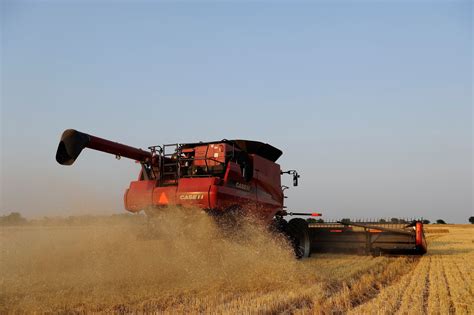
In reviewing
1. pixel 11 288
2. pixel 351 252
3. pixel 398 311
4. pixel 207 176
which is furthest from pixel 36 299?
pixel 351 252

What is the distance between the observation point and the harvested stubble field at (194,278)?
593 cm

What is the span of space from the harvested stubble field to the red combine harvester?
44 cm

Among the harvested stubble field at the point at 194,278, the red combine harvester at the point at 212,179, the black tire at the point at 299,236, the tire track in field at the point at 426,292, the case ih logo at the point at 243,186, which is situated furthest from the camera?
the black tire at the point at 299,236

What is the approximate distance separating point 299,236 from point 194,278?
16.0 ft

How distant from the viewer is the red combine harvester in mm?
8281

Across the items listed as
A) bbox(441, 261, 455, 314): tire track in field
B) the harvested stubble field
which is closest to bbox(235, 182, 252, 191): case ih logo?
the harvested stubble field

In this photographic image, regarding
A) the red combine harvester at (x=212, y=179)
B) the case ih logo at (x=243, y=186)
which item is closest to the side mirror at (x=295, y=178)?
the red combine harvester at (x=212, y=179)

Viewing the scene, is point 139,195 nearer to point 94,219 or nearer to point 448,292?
point 94,219

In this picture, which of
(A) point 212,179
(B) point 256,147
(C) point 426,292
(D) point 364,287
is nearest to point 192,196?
(A) point 212,179

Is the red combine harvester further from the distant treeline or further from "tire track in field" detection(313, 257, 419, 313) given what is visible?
"tire track in field" detection(313, 257, 419, 313)

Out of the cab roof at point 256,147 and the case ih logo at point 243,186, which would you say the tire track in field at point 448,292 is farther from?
the cab roof at point 256,147

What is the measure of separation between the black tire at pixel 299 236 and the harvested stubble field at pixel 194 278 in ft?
5.96

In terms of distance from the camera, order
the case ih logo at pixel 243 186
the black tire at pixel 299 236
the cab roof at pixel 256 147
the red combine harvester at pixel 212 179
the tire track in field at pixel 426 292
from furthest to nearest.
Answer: the black tire at pixel 299 236
the cab roof at pixel 256 147
the case ih logo at pixel 243 186
the red combine harvester at pixel 212 179
the tire track in field at pixel 426 292

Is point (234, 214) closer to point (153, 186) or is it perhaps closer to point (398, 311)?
point (153, 186)
